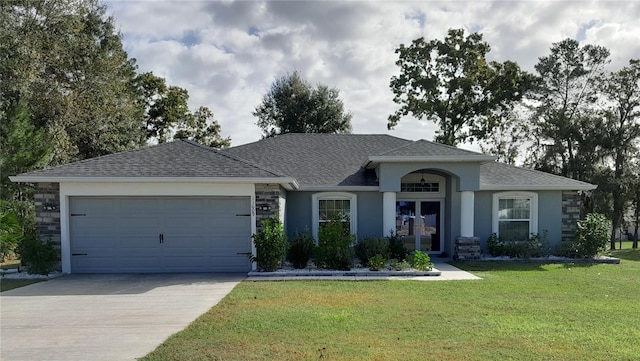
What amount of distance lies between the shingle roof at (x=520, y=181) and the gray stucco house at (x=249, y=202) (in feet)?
0.12

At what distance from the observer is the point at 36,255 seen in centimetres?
1111

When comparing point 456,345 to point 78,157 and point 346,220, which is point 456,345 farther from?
point 78,157

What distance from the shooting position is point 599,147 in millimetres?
24688

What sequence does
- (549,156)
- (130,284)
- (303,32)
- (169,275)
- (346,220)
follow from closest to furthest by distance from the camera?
1. (130,284)
2. (169,275)
3. (303,32)
4. (346,220)
5. (549,156)

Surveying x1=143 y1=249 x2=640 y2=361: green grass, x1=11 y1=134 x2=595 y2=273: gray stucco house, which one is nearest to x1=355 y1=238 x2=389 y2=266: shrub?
x1=11 y1=134 x2=595 y2=273: gray stucco house

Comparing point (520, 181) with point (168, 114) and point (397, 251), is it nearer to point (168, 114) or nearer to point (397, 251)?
point (397, 251)

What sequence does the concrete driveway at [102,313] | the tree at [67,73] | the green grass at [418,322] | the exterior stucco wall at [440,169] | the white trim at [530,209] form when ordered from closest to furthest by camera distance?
the green grass at [418,322]
the concrete driveway at [102,313]
the exterior stucco wall at [440,169]
the white trim at [530,209]
the tree at [67,73]

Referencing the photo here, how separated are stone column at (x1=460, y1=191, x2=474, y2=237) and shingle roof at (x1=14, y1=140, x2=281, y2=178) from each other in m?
6.23

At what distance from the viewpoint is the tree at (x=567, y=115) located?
81.5 ft

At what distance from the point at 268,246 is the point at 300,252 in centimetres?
120

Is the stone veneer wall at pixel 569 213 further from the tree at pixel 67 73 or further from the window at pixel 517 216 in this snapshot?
the tree at pixel 67 73

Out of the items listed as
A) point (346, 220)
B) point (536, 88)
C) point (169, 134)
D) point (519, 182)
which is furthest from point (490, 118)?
point (169, 134)

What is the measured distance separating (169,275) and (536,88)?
1001 inches

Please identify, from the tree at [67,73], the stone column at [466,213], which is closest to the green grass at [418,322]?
the stone column at [466,213]
